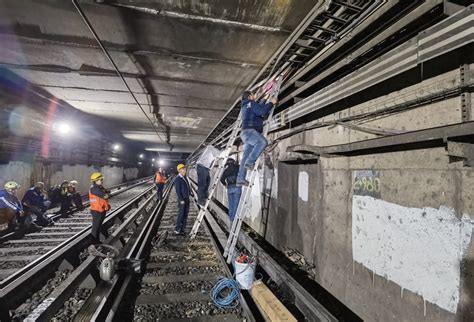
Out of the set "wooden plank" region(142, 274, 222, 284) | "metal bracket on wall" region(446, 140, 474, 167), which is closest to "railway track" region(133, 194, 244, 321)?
"wooden plank" region(142, 274, 222, 284)

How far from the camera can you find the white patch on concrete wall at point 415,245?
6.38ft

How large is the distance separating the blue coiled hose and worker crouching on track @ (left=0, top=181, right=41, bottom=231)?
240 inches

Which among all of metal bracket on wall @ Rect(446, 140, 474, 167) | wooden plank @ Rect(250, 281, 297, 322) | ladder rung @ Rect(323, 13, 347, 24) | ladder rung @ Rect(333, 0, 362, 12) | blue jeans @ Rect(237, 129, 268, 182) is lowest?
wooden plank @ Rect(250, 281, 297, 322)

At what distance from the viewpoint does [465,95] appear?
192cm

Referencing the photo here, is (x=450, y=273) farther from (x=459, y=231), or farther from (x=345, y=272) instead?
(x=345, y=272)

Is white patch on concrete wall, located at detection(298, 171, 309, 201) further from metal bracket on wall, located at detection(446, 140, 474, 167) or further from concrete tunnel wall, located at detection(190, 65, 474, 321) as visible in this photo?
metal bracket on wall, located at detection(446, 140, 474, 167)

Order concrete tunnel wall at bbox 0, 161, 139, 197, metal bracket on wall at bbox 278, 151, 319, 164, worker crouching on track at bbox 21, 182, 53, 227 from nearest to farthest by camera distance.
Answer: metal bracket on wall at bbox 278, 151, 319, 164 < worker crouching on track at bbox 21, 182, 53, 227 < concrete tunnel wall at bbox 0, 161, 139, 197

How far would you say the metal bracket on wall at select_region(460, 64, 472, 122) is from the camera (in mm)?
1877

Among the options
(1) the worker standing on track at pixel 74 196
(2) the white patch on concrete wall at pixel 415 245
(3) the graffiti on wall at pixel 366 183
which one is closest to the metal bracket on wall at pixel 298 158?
(3) the graffiti on wall at pixel 366 183

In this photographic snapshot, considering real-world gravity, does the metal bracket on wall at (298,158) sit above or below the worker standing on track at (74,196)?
above

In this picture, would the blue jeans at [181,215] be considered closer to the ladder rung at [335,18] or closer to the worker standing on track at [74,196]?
the ladder rung at [335,18]

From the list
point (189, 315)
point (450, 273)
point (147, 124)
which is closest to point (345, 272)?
point (450, 273)

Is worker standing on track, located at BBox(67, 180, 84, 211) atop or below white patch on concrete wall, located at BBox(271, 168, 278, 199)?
below

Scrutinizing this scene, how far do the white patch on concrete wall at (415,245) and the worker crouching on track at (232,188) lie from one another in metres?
3.10
